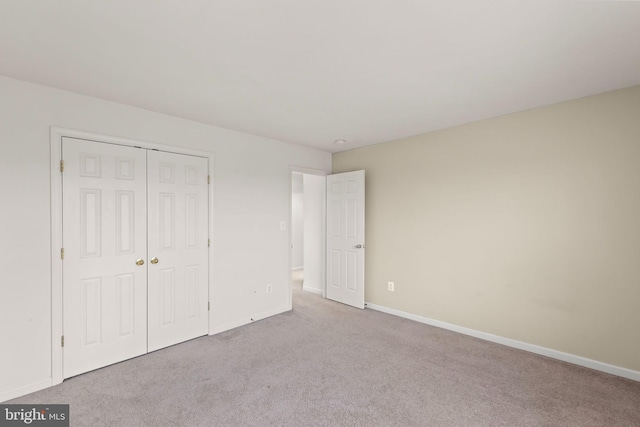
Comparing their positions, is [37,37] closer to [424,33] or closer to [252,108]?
[252,108]

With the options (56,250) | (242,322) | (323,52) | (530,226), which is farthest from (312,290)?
(323,52)

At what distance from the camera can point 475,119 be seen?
3131 mm

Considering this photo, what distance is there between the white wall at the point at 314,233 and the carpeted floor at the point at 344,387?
1951 millimetres

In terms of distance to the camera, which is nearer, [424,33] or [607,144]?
[424,33]

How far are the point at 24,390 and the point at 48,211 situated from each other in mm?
1385

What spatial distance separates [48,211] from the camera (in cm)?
230

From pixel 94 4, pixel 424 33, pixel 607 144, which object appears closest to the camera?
pixel 94 4

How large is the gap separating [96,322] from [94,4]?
248cm

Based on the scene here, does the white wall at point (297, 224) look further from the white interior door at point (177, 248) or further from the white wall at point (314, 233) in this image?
the white interior door at point (177, 248)

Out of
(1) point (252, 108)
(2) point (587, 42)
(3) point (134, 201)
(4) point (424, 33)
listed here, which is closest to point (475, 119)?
(2) point (587, 42)

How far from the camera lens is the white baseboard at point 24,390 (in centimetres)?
210

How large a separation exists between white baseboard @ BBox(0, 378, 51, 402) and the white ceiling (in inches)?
93.3

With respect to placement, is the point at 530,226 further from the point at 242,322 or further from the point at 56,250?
the point at 56,250

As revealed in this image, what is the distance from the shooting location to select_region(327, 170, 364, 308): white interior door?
4.19 meters
